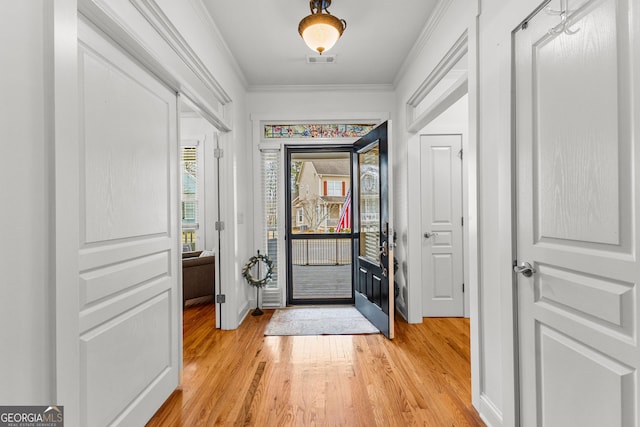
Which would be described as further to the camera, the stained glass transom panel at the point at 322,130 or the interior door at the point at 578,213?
the stained glass transom panel at the point at 322,130

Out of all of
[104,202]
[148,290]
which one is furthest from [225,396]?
[104,202]

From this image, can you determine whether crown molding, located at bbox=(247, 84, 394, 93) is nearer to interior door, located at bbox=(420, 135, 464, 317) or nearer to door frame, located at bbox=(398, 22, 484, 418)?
interior door, located at bbox=(420, 135, 464, 317)

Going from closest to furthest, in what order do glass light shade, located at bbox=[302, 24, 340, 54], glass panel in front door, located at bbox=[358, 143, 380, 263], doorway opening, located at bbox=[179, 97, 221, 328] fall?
glass light shade, located at bbox=[302, 24, 340, 54], glass panel in front door, located at bbox=[358, 143, 380, 263], doorway opening, located at bbox=[179, 97, 221, 328]

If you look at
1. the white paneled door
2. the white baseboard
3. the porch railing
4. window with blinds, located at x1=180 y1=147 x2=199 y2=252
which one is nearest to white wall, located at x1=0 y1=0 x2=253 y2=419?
the white paneled door

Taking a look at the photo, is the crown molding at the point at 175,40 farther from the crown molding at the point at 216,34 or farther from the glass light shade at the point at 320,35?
A: the glass light shade at the point at 320,35

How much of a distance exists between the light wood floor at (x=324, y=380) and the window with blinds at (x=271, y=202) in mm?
999

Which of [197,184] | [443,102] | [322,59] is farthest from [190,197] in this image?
[443,102]

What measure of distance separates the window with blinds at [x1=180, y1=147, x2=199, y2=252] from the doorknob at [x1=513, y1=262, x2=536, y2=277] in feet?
14.7

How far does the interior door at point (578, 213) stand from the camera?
1.00 meters

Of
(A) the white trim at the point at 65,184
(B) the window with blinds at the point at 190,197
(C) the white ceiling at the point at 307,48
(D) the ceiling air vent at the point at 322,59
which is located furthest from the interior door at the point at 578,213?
(B) the window with blinds at the point at 190,197

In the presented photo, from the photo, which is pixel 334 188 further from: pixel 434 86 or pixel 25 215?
pixel 25 215

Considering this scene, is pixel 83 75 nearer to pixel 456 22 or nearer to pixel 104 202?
pixel 104 202

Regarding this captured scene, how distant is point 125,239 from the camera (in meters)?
1.63

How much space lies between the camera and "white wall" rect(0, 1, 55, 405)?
3.14ft
